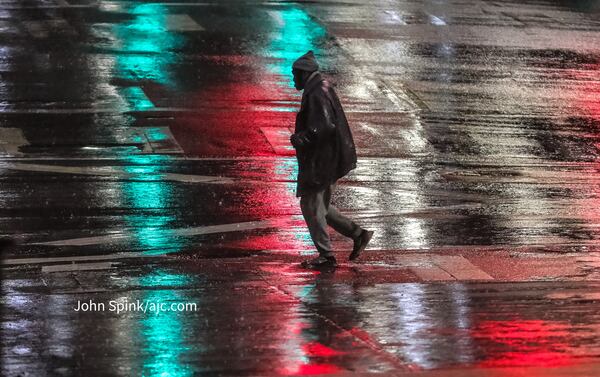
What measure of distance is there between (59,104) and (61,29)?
5861mm

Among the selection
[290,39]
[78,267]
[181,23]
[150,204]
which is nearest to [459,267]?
[78,267]

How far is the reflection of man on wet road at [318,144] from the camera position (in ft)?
34.9

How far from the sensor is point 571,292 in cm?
1027

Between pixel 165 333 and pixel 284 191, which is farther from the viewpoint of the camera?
pixel 284 191

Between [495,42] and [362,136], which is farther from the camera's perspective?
[495,42]

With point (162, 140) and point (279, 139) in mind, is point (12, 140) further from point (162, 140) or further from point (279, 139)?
point (279, 139)

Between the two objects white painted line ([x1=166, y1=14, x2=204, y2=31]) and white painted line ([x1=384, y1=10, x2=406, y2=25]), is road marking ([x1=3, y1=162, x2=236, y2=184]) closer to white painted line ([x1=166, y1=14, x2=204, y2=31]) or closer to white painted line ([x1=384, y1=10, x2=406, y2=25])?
white painted line ([x1=166, y1=14, x2=204, y2=31])

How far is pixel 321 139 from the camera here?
419 inches

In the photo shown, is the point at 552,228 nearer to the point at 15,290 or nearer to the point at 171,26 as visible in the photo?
the point at 15,290

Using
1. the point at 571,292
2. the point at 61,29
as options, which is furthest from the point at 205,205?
the point at 61,29

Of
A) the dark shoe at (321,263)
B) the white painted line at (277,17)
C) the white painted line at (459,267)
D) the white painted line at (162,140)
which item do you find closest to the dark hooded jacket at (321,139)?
the dark shoe at (321,263)

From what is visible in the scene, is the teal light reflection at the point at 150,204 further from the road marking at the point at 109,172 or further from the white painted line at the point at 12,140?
the white painted line at the point at 12,140

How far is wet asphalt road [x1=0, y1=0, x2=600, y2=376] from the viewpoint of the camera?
8.52 meters

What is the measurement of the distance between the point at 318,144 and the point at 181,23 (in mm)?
15604
